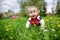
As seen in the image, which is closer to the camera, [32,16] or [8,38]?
[8,38]

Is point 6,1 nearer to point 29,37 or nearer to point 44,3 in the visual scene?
point 44,3

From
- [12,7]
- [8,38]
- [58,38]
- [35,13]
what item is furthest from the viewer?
[12,7]

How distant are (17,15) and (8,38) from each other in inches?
23.7

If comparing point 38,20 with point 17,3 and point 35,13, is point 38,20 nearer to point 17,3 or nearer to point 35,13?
point 35,13

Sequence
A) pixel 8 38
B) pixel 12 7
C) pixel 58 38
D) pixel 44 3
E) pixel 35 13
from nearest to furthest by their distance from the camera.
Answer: pixel 58 38 < pixel 8 38 < pixel 35 13 < pixel 12 7 < pixel 44 3

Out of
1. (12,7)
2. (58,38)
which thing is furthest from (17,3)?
(58,38)

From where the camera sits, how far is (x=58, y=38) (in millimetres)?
882

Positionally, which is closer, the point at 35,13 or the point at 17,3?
the point at 35,13

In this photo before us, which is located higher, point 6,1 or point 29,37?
point 6,1

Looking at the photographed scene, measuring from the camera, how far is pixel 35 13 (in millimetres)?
1234

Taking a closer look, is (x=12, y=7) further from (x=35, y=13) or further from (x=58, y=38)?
(x=58, y=38)

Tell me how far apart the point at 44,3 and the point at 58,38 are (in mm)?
868

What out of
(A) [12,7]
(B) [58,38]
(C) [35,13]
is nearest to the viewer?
(B) [58,38]

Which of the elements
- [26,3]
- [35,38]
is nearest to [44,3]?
[26,3]
